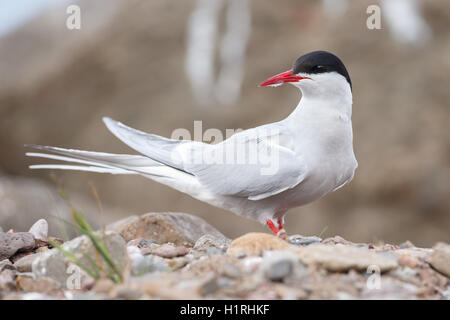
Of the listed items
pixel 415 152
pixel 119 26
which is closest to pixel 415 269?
pixel 415 152

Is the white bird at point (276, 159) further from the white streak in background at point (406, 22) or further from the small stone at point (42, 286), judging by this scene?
the white streak in background at point (406, 22)

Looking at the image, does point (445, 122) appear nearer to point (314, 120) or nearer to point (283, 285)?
point (314, 120)

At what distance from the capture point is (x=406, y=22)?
14.4 metres

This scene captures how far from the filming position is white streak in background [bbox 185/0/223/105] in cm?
1473

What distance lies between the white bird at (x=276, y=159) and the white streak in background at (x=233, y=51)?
9981mm

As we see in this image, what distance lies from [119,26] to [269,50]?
180 inches

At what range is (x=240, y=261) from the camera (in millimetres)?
3186

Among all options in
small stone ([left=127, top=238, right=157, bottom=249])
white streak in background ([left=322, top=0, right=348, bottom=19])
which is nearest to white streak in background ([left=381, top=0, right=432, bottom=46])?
white streak in background ([left=322, top=0, right=348, bottom=19])

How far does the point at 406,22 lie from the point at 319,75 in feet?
37.2

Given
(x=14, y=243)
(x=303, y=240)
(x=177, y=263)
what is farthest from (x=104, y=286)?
(x=303, y=240)

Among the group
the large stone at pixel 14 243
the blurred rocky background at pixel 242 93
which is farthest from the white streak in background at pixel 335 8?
the large stone at pixel 14 243

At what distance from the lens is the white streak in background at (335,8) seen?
14.9 meters

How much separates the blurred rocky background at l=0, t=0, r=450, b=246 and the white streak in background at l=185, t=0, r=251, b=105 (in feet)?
0.11

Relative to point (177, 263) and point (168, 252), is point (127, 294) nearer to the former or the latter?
point (177, 263)
